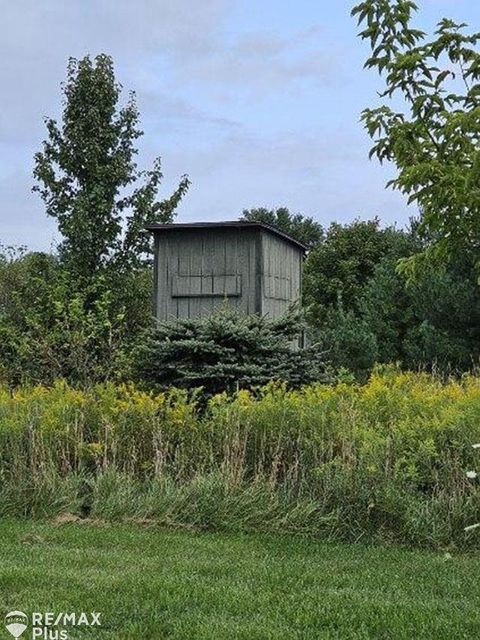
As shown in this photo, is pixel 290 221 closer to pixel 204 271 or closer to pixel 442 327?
pixel 442 327

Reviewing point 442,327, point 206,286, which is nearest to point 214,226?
point 206,286

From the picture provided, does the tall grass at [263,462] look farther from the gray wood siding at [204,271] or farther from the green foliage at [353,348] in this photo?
the green foliage at [353,348]

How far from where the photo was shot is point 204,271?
11.5 meters

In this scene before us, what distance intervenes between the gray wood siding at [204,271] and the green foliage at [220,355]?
1541 mm

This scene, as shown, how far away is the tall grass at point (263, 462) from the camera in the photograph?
604 centimetres

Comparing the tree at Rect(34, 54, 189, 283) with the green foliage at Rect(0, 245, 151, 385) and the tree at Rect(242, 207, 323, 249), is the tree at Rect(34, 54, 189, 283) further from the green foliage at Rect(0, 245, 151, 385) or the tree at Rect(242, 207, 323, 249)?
the tree at Rect(242, 207, 323, 249)

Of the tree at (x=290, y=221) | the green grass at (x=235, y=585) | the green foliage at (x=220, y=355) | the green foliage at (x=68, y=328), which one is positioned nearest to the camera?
the green grass at (x=235, y=585)

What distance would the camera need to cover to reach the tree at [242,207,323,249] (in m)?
44.8

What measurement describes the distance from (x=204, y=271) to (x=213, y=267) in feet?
0.45

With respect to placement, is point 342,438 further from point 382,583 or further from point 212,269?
point 212,269

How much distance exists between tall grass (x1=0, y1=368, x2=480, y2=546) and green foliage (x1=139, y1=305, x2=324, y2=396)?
146 cm

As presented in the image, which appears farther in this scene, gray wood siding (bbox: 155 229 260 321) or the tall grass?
gray wood siding (bbox: 155 229 260 321)

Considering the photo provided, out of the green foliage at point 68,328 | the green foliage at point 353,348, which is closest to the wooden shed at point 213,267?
the green foliage at point 68,328

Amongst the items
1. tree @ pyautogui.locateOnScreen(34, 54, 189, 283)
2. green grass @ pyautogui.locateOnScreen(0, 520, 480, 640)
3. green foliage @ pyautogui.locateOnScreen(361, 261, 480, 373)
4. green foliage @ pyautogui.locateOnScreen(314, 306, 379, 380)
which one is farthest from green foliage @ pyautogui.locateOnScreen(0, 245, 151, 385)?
green grass @ pyautogui.locateOnScreen(0, 520, 480, 640)
